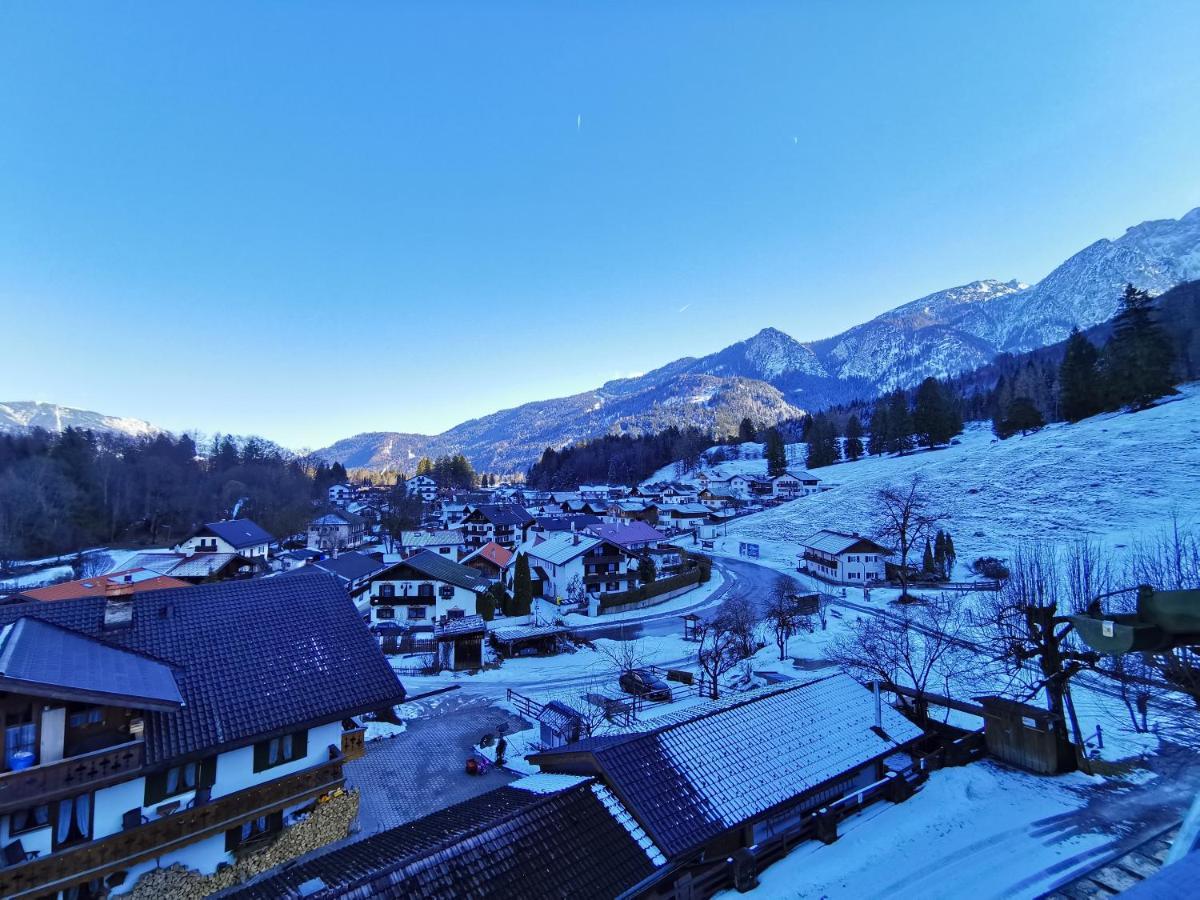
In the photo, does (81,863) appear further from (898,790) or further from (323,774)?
(898,790)

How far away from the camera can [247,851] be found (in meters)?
14.9

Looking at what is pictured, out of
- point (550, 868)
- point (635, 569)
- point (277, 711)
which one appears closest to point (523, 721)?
point (277, 711)

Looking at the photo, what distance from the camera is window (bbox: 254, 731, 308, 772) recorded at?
596 inches

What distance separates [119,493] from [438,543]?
55.5m

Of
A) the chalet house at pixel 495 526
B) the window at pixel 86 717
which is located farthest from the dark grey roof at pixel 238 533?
the window at pixel 86 717

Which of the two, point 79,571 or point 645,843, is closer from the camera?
point 645,843

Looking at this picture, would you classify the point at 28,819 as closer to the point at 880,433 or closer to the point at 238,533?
the point at 238,533

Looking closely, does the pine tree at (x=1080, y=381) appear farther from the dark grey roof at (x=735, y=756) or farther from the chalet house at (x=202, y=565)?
the chalet house at (x=202, y=565)

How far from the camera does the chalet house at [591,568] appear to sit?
56625 mm

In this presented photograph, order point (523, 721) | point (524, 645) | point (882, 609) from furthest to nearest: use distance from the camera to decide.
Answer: point (882, 609), point (524, 645), point (523, 721)

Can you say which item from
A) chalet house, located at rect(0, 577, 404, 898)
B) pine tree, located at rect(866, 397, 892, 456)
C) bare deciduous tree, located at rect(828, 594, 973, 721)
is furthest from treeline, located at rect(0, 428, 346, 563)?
pine tree, located at rect(866, 397, 892, 456)

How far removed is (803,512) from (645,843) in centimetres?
7876

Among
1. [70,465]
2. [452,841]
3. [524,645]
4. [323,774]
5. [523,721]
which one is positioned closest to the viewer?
[452,841]

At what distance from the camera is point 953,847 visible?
14445 mm
